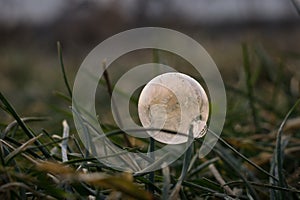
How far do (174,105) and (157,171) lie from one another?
0.17m

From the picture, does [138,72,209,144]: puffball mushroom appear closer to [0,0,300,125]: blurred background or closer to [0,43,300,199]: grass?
[0,43,300,199]: grass

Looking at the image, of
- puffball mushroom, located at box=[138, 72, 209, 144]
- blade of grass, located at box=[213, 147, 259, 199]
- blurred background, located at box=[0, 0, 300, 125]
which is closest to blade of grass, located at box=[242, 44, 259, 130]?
blade of grass, located at box=[213, 147, 259, 199]

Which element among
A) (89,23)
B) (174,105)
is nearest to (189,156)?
(174,105)

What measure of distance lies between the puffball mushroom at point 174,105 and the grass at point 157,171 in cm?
3

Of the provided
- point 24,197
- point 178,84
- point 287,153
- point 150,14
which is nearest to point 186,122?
point 178,84

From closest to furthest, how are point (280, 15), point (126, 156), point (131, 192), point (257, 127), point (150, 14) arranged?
point (131, 192), point (126, 156), point (257, 127), point (150, 14), point (280, 15)

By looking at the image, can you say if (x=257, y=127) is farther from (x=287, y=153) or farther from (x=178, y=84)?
(x=178, y=84)

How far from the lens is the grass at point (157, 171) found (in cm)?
42

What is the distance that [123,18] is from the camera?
18.1ft

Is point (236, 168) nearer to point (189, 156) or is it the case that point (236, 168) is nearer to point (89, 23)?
A: point (189, 156)

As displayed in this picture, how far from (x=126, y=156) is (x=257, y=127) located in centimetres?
42

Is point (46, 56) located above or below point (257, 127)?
below

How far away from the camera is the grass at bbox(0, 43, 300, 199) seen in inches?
16.5

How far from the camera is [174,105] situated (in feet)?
1.46
